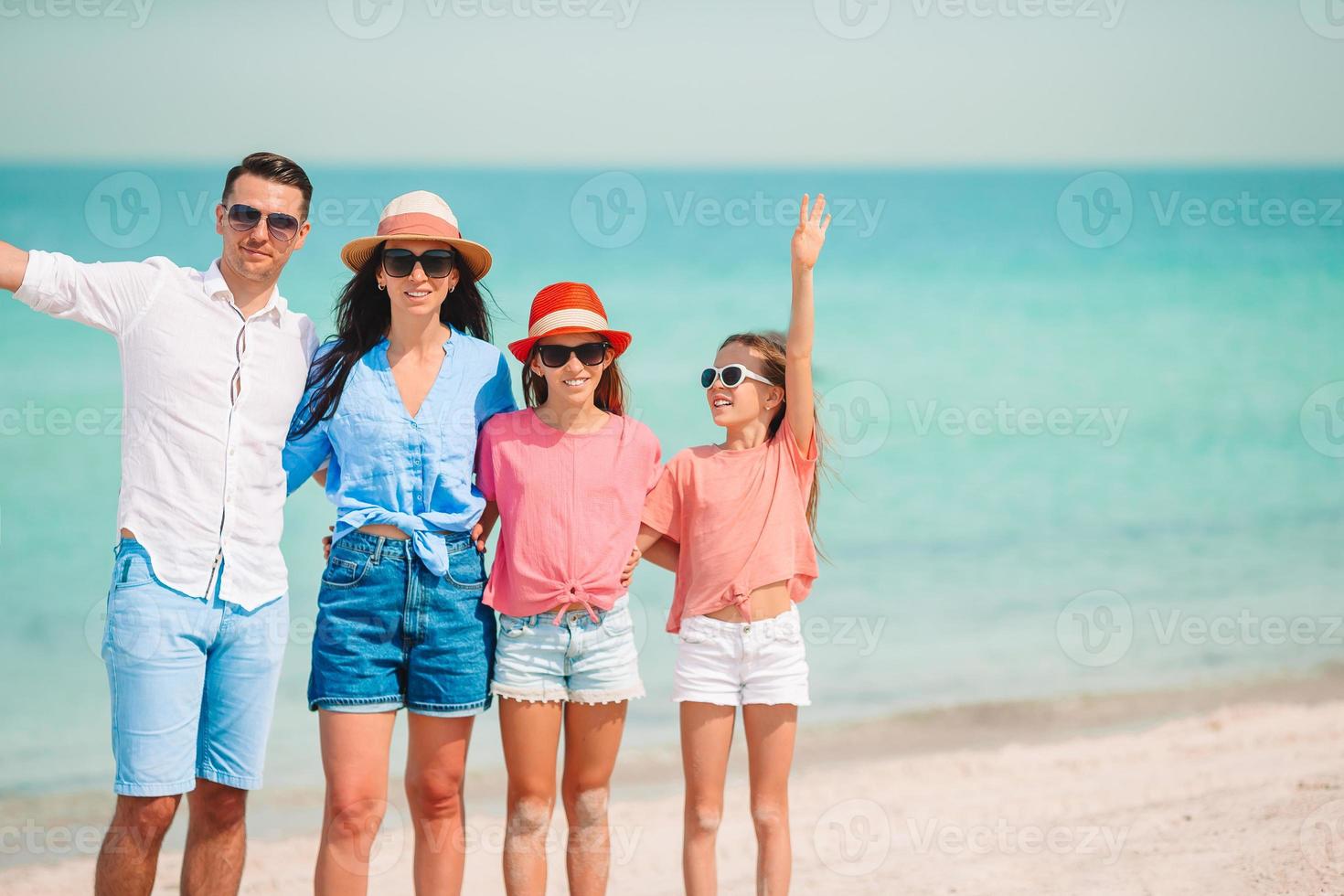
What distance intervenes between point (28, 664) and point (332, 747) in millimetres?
6111

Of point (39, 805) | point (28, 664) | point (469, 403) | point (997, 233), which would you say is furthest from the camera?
point (997, 233)

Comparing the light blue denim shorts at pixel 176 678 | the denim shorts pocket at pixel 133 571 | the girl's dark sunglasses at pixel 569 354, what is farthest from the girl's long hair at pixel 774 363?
the denim shorts pocket at pixel 133 571

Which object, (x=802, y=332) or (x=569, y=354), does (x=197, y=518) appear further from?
(x=802, y=332)

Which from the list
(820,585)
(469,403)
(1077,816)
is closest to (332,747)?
(469,403)

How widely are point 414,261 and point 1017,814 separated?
402cm

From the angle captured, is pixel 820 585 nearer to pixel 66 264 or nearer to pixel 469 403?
pixel 469 403

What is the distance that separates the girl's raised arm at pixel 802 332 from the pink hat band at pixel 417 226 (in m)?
1.02

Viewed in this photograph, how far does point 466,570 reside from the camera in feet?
11.8

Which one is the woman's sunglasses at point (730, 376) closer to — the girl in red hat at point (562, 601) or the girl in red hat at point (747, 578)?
the girl in red hat at point (747, 578)

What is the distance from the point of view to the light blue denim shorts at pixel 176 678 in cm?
335

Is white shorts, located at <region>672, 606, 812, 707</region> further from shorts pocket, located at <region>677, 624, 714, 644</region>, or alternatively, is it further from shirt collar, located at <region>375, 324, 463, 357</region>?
shirt collar, located at <region>375, 324, 463, 357</region>

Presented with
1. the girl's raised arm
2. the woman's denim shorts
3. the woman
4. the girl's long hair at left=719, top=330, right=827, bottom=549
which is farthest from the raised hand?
the woman's denim shorts

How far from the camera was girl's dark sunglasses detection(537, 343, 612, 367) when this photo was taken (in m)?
3.77

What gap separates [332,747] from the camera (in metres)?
3.52
